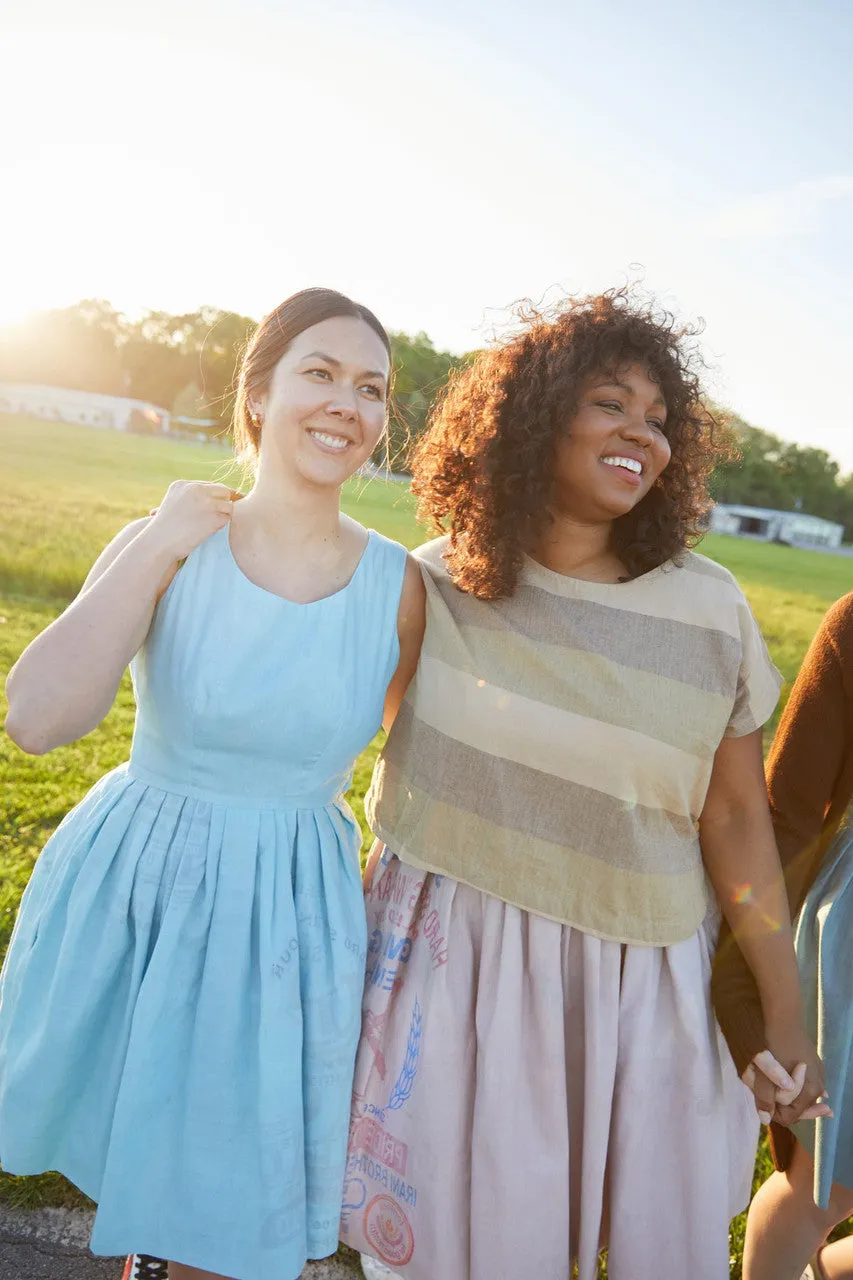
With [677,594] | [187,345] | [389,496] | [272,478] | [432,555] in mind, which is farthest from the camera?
[187,345]

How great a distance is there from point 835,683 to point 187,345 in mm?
65882

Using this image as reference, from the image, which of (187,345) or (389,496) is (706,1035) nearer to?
(389,496)

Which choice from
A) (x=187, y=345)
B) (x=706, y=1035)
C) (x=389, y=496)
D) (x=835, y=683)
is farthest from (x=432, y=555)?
(x=187, y=345)

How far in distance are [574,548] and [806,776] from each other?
78cm

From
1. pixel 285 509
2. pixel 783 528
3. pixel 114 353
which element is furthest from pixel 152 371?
pixel 285 509

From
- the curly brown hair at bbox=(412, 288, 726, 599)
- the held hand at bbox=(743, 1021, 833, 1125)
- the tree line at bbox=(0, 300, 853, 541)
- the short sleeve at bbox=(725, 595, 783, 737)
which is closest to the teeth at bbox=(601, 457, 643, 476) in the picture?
the curly brown hair at bbox=(412, 288, 726, 599)

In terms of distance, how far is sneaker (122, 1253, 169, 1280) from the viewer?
2.31 meters

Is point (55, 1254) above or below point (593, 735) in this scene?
below

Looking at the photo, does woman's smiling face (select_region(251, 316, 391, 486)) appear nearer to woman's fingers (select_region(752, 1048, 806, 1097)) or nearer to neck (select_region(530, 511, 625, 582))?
neck (select_region(530, 511, 625, 582))

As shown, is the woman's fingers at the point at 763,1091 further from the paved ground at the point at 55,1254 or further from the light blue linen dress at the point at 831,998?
the paved ground at the point at 55,1254

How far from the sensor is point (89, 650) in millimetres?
1849

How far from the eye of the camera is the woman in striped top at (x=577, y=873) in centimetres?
204

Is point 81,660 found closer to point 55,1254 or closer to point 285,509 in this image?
point 285,509

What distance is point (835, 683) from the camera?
83.6 inches
